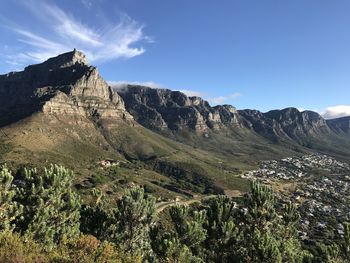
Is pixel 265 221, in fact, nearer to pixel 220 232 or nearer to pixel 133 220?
pixel 220 232

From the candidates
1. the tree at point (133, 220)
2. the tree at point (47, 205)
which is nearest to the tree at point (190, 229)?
the tree at point (133, 220)

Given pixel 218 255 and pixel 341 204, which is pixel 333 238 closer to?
pixel 341 204

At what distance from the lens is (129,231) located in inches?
1949

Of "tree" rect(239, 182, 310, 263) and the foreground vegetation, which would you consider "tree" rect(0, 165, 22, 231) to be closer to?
the foreground vegetation

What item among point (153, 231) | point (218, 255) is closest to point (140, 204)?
point (153, 231)

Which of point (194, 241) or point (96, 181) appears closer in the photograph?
point (194, 241)

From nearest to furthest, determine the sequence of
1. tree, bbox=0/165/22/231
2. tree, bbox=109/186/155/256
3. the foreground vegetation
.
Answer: tree, bbox=0/165/22/231 < the foreground vegetation < tree, bbox=109/186/155/256

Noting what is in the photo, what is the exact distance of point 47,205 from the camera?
45094 millimetres

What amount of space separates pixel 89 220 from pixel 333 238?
104 m

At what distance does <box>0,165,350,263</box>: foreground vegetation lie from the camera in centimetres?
4144

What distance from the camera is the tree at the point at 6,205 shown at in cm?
3988

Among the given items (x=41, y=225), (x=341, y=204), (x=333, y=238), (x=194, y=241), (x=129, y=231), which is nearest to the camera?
(x=41, y=225)

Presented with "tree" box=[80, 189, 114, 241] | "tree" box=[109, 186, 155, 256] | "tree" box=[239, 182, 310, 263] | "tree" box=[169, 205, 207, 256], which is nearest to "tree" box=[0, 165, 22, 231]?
"tree" box=[80, 189, 114, 241]

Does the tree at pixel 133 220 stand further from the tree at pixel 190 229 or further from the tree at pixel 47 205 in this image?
the tree at pixel 47 205
